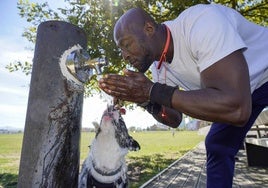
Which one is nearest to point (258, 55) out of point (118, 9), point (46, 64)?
point (46, 64)

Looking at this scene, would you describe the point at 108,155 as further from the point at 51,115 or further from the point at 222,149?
the point at 51,115

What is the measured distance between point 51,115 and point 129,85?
659 mm

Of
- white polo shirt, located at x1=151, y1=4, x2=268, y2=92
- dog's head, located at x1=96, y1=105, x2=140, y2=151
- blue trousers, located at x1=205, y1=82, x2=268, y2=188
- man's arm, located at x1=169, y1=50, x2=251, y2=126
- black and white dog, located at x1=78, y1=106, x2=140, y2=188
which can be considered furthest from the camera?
dog's head, located at x1=96, y1=105, x2=140, y2=151

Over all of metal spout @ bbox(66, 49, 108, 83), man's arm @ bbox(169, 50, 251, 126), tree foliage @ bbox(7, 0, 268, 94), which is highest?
tree foliage @ bbox(7, 0, 268, 94)

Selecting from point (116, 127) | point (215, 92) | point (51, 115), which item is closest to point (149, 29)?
point (215, 92)

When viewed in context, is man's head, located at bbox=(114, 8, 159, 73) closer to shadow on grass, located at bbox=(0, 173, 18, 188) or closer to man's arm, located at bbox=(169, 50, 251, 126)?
man's arm, located at bbox=(169, 50, 251, 126)

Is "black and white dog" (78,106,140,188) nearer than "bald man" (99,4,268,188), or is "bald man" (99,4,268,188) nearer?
"bald man" (99,4,268,188)

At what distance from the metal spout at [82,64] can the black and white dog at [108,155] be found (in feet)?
2.55

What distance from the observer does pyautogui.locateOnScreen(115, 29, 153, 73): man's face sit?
243cm

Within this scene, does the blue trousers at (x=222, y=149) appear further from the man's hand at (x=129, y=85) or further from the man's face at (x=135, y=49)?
the man's hand at (x=129, y=85)

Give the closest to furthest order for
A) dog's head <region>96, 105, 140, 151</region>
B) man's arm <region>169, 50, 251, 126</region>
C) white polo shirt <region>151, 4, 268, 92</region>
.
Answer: man's arm <region>169, 50, 251, 126</region>, white polo shirt <region>151, 4, 268, 92</region>, dog's head <region>96, 105, 140, 151</region>

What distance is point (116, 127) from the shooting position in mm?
3809

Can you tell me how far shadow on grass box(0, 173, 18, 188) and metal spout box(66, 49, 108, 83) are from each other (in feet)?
18.1

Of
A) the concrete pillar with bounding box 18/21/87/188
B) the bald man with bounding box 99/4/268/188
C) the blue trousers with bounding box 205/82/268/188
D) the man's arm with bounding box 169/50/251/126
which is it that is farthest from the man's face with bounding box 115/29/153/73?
the blue trousers with bounding box 205/82/268/188
